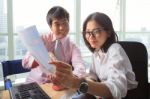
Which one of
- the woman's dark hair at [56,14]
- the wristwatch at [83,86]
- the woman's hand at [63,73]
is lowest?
the wristwatch at [83,86]

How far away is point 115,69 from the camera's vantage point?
102 centimetres

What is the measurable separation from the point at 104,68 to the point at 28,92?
0.45 metres

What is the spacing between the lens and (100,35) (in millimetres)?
1196

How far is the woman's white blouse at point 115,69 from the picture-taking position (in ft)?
3.07

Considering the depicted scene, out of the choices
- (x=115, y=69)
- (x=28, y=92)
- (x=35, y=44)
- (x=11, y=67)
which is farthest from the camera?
(x=11, y=67)

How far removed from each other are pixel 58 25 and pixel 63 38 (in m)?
0.19

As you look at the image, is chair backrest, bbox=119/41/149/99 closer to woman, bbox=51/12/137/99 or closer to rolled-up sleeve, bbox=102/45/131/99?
woman, bbox=51/12/137/99

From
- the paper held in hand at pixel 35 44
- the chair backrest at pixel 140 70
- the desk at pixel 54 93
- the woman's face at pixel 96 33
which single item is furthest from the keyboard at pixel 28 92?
the chair backrest at pixel 140 70

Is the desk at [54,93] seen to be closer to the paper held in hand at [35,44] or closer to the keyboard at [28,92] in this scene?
the keyboard at [28,92]

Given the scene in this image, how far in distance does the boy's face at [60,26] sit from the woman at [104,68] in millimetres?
368

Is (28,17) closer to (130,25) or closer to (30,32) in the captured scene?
(130,25)

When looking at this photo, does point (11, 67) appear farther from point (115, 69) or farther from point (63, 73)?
point (63, 73)

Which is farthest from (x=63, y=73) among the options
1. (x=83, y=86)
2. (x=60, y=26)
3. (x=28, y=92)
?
(x=60, y=26)

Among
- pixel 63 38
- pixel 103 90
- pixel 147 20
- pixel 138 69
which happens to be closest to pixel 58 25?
pixel 63 38
